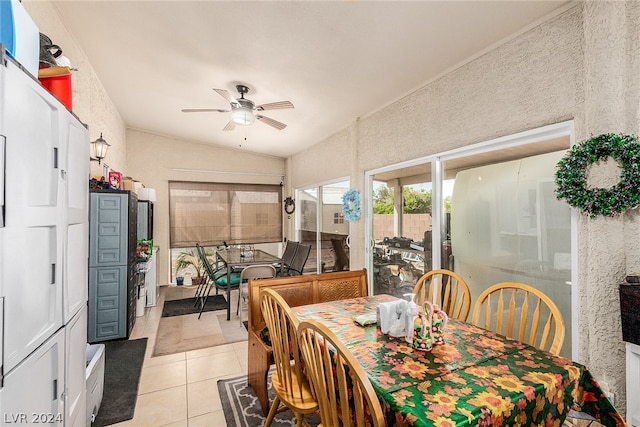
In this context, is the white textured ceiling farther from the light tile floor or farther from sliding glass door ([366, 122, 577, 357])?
the light tile floor

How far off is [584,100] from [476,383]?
6.12 ft

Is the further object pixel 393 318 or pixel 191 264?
pixel 191 264

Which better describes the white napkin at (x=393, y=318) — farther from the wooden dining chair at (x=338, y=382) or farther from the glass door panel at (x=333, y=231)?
the glass door panel at (x=333, y=231)

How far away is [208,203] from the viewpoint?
20.2 ft

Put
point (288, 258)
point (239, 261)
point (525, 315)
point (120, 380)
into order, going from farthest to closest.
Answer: point (288, 258), point (239, 261), point (120, 380), point (525, 315)

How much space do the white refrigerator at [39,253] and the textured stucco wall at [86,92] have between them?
1.21 meters

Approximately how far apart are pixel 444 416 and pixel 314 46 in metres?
2.60

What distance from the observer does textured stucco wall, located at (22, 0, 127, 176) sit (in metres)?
2.28

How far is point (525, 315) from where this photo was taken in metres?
1.67

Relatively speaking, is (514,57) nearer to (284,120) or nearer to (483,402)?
(483,402)

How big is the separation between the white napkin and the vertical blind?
5226 millimetres

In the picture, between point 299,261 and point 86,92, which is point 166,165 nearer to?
point 86,92

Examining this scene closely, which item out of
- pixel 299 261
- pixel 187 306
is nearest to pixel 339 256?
pixel 299 261

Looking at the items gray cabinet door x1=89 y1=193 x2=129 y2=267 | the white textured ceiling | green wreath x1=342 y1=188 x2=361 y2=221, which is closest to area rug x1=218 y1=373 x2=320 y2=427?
gray cabinet door x1=89 y1=193 x2=129 y2=267
